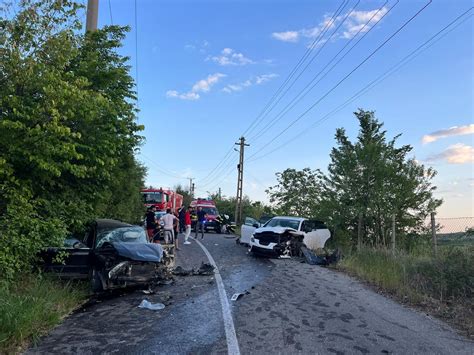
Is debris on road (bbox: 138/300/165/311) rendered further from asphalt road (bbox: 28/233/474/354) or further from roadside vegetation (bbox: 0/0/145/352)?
roadside vegetation (bbox: 0/0/145/352)

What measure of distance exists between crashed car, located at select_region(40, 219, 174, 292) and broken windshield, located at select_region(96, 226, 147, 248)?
0.02m

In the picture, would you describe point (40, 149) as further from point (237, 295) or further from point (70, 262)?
point (237, 295)

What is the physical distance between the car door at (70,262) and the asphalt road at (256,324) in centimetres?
97

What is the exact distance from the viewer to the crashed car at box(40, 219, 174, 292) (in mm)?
8891

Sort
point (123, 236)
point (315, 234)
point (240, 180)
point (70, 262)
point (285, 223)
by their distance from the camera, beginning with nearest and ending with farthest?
point (70, 262) → point (123, 236) → point (315, 234) → point (285, 223) → point (240, 180)

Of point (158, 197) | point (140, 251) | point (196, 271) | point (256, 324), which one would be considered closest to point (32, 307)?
point (140, 251)

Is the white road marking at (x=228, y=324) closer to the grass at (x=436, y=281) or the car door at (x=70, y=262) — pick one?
the car door at (x=70, y=262)

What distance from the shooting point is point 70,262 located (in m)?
9.22

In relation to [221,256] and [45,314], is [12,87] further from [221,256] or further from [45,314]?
[221,256]

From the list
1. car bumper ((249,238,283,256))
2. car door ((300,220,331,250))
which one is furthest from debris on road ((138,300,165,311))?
car door ((300,220,331,250))

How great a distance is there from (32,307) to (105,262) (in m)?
2.44

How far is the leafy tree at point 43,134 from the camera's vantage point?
754cm

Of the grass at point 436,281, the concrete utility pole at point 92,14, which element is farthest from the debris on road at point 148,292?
the concrete utility pole at point 92,14

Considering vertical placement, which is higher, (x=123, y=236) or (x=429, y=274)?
(x=123, y=236)
